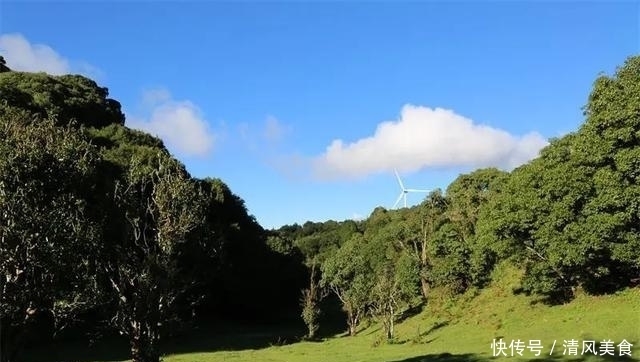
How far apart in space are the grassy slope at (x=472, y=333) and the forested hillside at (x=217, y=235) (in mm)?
2157

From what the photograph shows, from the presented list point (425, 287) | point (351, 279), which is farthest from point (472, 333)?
point (351, 279)

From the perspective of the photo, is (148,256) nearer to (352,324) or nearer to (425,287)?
(352,324)

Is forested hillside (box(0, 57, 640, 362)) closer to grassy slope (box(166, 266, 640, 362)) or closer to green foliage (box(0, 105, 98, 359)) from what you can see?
green foliage (box(0, 105, 98, 359))

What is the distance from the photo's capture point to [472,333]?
4716cm

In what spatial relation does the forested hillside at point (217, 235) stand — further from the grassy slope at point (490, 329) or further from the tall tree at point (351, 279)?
the grassy slope at point (490, 329)

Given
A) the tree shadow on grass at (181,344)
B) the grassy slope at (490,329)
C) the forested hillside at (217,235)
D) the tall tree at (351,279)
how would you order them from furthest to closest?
the tall tree at (351,279), the tree shadow on grass at (181,344), the grassy slope at (490,329), the forested hillside at (217,235)

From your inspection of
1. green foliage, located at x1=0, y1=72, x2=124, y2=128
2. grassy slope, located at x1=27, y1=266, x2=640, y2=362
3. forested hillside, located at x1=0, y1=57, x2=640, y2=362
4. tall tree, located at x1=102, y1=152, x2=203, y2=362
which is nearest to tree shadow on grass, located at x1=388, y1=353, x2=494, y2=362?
grassy slope, located at x1=27, y1=266, x2=640, y2=362

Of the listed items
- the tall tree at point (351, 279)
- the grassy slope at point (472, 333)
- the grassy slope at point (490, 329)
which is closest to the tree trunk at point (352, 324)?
the tall tree at point (351, 279)

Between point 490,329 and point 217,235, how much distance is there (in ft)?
88.8

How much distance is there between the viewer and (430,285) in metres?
71.0

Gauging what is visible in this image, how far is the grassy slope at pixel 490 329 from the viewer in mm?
34844

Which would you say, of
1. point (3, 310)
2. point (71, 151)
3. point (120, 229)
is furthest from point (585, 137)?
point (3, 310)

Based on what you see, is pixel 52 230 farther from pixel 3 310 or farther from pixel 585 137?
pixel 585 137

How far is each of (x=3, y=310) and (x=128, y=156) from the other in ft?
140
